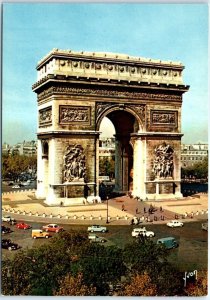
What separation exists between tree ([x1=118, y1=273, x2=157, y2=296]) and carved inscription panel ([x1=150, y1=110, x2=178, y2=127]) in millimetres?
9566

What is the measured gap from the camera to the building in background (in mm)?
11555

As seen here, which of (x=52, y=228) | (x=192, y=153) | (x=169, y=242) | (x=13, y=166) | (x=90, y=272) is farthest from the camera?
(x=192, y=153)

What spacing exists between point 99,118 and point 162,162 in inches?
118

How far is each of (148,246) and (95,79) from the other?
27.7 ft

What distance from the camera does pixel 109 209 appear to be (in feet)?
49.4

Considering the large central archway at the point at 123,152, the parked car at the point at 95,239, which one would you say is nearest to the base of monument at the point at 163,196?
the large central archway at the point at 123,152

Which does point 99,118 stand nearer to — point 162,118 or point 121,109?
point 121,109

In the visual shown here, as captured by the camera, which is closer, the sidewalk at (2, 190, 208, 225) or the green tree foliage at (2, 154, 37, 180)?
the green tree foliage at (2, 154, 37, 180)

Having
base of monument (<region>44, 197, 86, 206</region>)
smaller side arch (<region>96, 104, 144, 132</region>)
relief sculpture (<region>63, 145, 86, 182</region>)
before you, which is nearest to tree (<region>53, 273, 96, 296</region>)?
base of monument (<region>44, 197, 86, 206</region>)

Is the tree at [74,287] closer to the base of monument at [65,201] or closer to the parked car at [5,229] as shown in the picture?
the parked car at [5,229]

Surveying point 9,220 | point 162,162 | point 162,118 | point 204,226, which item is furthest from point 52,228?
point 162,118

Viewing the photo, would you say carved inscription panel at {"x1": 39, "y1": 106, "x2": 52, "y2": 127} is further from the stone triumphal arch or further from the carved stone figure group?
the carved stone figure group

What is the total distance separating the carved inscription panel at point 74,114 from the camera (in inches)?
639

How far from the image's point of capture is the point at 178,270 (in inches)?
378
